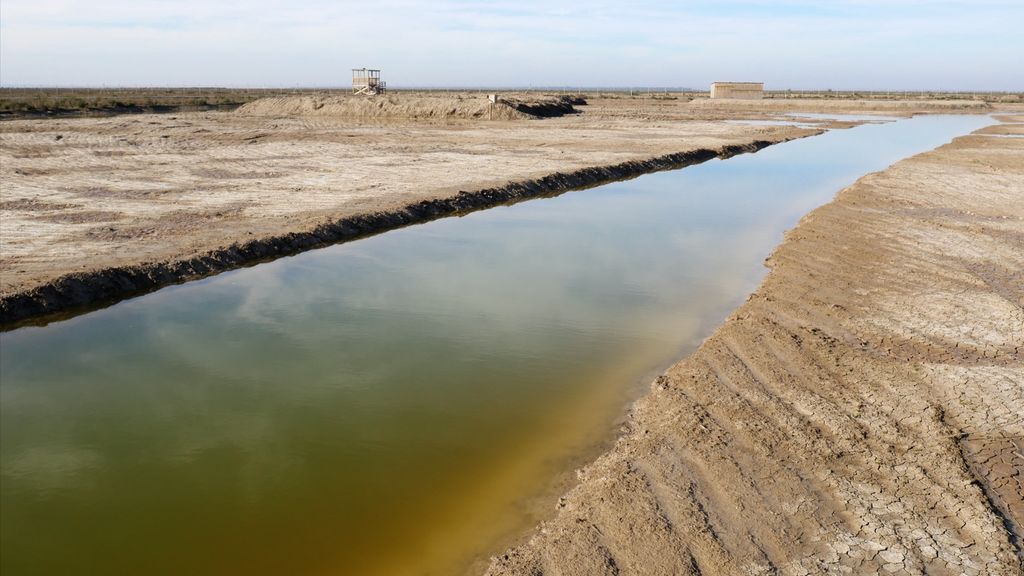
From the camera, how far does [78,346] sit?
8.26 metres

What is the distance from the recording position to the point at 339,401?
267 inches

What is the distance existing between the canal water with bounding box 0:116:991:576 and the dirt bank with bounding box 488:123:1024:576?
60 centimetres

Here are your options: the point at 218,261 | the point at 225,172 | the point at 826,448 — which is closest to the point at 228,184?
the point at 225,172

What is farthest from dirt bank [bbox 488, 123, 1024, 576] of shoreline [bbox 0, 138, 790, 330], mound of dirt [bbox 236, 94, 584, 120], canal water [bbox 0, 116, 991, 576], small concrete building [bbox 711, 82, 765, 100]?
small concrete building [bbox 711, 82, 765, 100]

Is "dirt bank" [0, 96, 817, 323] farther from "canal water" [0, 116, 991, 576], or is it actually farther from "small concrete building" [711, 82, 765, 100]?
"small concrete building" [711, 82, 765, 100]

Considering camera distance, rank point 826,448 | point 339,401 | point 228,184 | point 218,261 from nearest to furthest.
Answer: point 826,448 → point 339,401 → point 218,261 → point 228,184

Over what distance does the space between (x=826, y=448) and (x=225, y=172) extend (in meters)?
18.5

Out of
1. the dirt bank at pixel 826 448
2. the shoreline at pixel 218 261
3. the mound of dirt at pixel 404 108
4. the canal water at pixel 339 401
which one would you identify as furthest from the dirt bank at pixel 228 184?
the mound of dirt at pixel 404 108

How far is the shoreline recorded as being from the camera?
30.3 ft

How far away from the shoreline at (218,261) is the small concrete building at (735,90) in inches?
2603

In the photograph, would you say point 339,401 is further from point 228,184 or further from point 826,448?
point 228,184

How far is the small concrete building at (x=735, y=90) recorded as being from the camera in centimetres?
7975

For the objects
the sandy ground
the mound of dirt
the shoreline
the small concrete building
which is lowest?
the shoreline

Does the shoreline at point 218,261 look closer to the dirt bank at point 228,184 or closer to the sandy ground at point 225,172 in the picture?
the dirt bank at point 228,184
